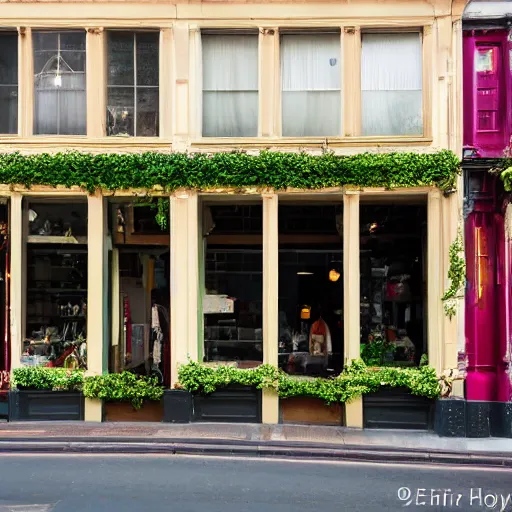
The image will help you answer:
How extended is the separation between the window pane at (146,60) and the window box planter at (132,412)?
19.4ft

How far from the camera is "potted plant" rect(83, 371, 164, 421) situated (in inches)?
518

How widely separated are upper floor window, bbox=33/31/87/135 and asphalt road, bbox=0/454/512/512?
6053mm

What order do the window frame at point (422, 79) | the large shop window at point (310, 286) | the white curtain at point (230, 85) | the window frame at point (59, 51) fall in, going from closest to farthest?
1. the window frame at point (422, 79)
2. the window frame at point (59, 51)
3. the white curtain at point (230, 85)
4. the large shop window at point (310, 286)

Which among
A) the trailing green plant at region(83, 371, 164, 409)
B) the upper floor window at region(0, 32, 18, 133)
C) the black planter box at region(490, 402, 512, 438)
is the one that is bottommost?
the black planter box at region(490, 402, 512, 438)

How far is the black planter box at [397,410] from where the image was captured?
42.4ft

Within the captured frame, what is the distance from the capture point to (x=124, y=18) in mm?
13328

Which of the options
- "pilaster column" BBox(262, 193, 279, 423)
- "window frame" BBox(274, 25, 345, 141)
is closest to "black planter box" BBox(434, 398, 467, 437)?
"pilaster column" BBox(262, 193, 279, 423)

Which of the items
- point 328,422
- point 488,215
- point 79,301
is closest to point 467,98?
point 488,215

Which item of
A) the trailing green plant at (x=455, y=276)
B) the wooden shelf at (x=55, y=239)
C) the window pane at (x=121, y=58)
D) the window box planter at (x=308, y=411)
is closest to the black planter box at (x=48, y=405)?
the wooden shelf at (x=55, y=239)

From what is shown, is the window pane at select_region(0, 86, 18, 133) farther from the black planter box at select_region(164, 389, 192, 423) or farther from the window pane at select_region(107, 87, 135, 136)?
the black planter box at select_region(164, 389, 192, 423)

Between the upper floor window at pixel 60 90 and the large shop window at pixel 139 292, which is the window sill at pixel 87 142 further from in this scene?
the large shop window at pixel 139 292

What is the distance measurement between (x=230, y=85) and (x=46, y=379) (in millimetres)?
6315

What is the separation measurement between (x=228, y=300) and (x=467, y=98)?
5637 millimetres

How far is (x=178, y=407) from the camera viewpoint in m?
13.1
